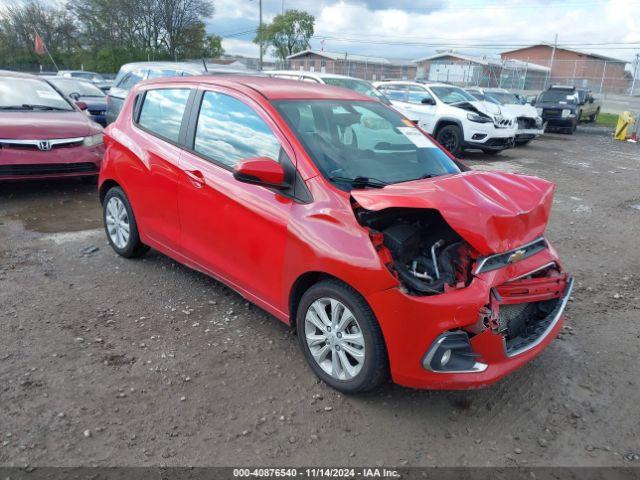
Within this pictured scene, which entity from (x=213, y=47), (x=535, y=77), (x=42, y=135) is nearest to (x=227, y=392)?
(x=42, y=135)

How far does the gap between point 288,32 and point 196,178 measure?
242ft

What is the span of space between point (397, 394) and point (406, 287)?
2.59ft

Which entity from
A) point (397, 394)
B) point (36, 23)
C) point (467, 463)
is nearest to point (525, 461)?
point (467, 463)

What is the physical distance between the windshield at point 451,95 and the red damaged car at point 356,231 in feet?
30.2

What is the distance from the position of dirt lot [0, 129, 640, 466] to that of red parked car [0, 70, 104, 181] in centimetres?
213

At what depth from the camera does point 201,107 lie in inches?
154

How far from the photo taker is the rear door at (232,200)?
3.22 metres

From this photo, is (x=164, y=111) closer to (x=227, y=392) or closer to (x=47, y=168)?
(x=227, y=392)

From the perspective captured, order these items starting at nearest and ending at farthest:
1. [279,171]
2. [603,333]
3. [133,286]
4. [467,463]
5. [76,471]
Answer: [76,471]
[467,463]
[279,171]
[603,333]
[133,286]

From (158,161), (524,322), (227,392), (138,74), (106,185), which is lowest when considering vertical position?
(227,392)

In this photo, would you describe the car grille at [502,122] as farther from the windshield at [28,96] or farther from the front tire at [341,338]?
the front tire at [341,338]

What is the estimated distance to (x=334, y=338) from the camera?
2943mm

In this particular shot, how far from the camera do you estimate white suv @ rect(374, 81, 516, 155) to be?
1166 cm

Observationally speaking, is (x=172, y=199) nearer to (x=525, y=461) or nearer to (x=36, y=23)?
(x=525, y=461)
